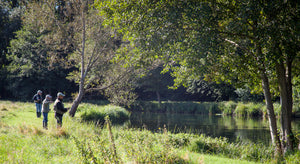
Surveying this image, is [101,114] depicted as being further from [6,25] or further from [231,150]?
[6,25]

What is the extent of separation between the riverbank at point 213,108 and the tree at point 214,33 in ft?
54.3

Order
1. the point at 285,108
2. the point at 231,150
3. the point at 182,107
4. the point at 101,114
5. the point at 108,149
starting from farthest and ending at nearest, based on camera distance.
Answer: the point at 182,107 < the point at 101,114 < the point at 231,150 < the point at 285,108 < the point at 108,149

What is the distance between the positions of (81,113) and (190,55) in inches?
451

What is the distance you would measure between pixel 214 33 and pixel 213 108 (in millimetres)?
23483

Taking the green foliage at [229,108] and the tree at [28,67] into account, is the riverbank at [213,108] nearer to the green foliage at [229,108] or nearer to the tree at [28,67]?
the green foliage at [229,108]

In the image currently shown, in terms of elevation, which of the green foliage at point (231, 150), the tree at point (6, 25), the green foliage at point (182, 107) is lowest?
the green foliage at point (231, 150)

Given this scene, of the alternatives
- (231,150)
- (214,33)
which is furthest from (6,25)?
(231,150)

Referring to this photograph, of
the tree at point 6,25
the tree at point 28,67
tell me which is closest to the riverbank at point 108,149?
the tree at point 28,67

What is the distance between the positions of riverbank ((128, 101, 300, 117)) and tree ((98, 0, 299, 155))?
16565 millimetres

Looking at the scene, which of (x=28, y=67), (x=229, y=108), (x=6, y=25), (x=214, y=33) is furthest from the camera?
(x=6, y=25)

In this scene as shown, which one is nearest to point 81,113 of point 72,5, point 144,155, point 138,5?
point 72,5

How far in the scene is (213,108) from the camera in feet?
99.5

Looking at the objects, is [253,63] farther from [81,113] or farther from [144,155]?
[81,113]

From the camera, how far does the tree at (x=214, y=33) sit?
7000mm
